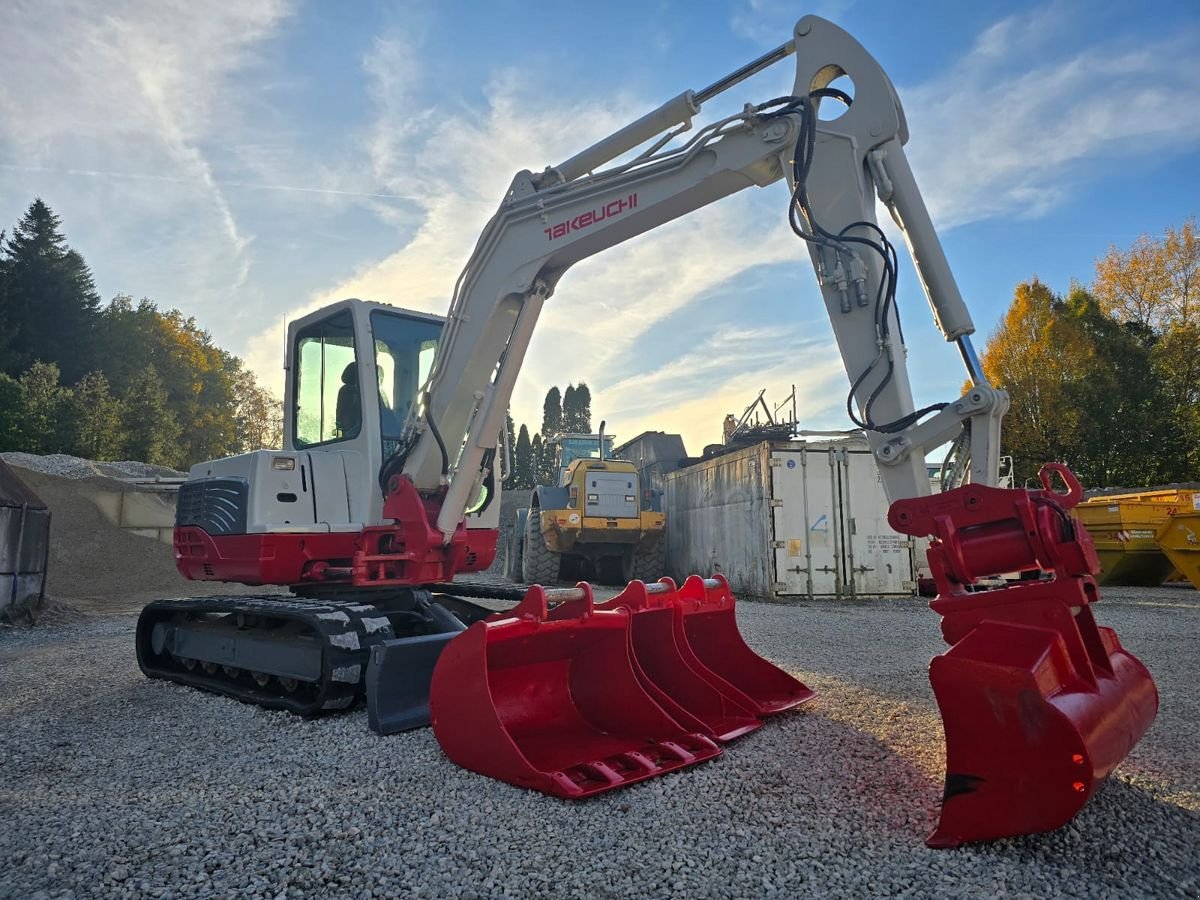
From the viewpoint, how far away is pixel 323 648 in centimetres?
440

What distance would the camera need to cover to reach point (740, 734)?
390 cm

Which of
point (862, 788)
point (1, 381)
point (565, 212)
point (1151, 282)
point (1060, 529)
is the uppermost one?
point (1151, 282)

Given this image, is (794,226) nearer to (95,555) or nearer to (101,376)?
(95,555)

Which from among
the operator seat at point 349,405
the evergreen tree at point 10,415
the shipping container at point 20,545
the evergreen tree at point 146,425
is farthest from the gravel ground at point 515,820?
the evergreen tree at point 146,425

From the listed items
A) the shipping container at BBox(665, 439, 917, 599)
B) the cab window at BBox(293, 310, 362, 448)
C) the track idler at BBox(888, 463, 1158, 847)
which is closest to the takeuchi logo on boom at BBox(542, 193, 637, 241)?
the cab window at BBox(293, 310, 362, 448)

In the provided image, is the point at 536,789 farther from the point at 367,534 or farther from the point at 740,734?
the point at 367,534

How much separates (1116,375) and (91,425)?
33442 mm

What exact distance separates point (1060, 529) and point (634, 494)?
11.2 meters

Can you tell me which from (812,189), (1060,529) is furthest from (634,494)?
(1060,529)

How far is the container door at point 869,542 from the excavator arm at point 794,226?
26.6 feet

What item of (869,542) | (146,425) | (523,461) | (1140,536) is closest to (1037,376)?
(1140,536)

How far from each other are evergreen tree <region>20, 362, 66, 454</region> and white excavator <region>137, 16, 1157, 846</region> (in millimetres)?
21805

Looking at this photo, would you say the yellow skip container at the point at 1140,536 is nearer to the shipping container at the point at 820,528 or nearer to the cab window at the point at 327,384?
the shipping container at the point at 820,528

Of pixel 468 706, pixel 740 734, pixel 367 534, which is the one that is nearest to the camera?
pixel 468 706
